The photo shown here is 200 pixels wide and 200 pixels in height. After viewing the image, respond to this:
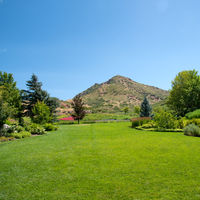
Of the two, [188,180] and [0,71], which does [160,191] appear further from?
[0,71]

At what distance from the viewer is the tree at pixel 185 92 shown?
19.6 metres

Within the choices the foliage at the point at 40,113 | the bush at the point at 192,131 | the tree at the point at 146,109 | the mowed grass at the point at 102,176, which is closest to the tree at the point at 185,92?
the tree at the point at 146,109

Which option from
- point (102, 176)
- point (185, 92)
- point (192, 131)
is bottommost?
point (102, 176)

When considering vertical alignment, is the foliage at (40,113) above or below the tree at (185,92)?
below

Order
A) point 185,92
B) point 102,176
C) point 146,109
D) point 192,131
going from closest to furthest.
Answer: point 102,176 → point 192,131 → point 146,109 → point 185,92

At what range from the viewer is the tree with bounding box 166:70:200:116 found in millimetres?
19625

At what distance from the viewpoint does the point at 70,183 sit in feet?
11.5

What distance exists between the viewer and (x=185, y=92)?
69.0 feet

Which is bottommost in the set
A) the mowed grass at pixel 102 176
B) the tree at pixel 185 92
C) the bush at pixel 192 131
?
the mowed grass at pixel 102 176

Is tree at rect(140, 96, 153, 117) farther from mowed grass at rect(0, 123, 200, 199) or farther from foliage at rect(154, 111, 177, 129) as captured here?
mowed grass at rect(0, 123, 200, 199)

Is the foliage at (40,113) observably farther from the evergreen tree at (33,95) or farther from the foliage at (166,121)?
the foliage at (166,121)

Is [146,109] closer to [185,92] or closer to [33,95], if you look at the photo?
[185,92]

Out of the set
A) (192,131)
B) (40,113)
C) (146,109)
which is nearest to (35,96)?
(40,113)

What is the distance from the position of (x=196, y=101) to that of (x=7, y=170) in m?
22.0
